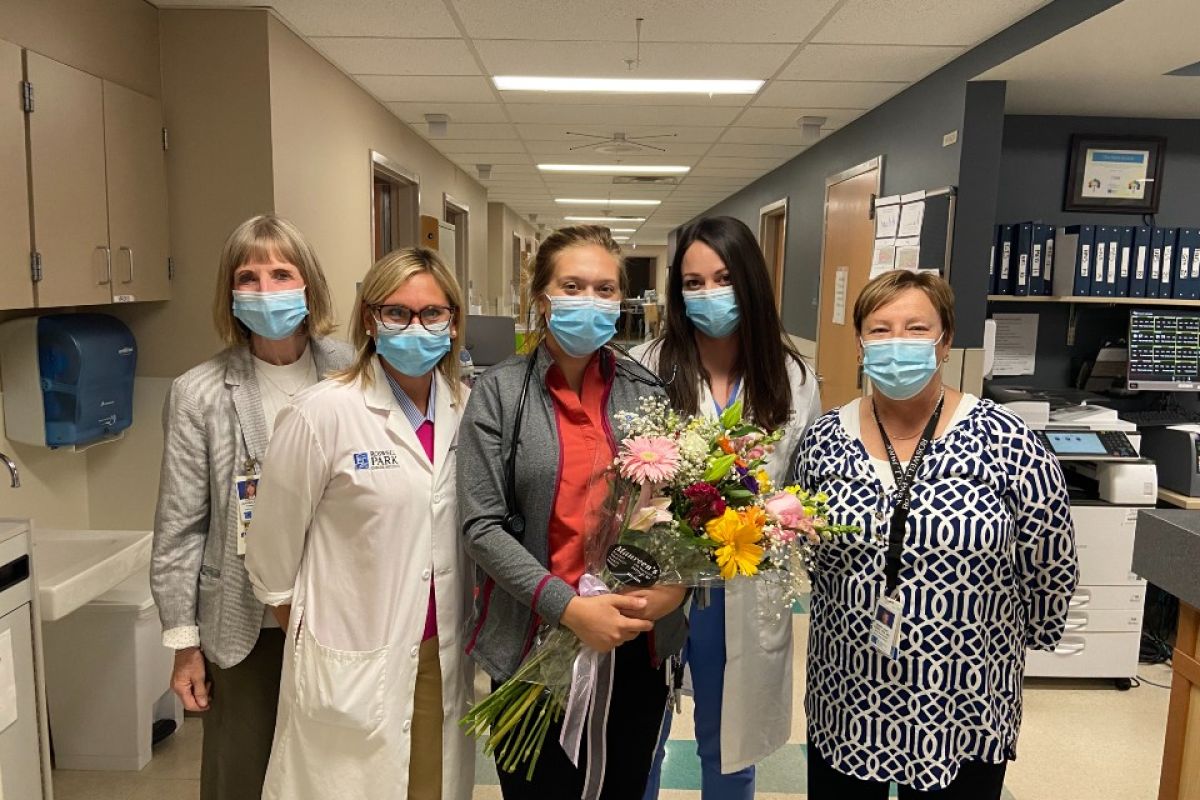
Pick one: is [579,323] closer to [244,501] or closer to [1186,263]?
[244,501]

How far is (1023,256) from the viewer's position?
11.8 ft

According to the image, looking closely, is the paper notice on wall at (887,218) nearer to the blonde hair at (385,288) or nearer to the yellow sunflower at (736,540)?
the blonde hair at (385,288)

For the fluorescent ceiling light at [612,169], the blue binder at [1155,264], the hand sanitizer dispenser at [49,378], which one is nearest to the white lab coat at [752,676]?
the hand sanitizer dispenser at [49,378]

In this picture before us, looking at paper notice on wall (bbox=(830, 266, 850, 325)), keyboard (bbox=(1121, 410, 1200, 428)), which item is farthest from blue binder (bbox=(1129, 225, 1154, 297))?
paper notice on wall (bbox=(830, 266, 850, 325))

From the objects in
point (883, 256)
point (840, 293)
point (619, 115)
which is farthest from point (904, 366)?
point (840, 293)

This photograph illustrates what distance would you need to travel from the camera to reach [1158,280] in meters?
3.59

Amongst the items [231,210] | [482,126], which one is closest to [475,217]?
[482,126]

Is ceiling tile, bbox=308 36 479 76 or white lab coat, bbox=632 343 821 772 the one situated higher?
ceiling tile, bbox=308 36 479 76

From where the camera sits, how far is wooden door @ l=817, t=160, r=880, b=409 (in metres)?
4.71

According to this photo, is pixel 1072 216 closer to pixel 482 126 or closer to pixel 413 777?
pixel 482 126

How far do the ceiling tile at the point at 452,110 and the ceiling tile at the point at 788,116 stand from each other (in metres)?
1.50

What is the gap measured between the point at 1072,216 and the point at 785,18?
6.27 ft

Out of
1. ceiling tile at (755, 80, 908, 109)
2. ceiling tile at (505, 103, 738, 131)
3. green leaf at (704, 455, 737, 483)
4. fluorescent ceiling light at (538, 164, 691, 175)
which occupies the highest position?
fluorescent ceiling light at (538, 164, 691, 175)

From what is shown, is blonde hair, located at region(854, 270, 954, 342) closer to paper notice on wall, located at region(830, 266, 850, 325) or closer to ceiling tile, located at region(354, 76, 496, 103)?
ceiling tile, located at region(354, 76, 496, 103)
